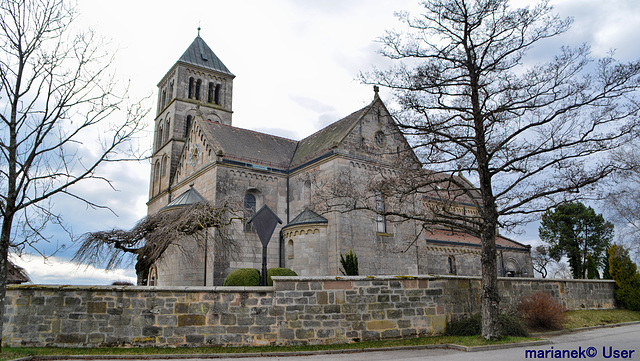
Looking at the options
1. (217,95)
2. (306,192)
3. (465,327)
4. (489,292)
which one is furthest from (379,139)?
(217,95)

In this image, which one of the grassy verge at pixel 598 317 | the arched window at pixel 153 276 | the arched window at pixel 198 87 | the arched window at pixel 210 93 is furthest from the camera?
the arched window at pixel 210 93

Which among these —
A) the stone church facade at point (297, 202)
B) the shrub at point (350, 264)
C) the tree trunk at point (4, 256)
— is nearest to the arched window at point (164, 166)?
the stone church facade at point (297, 202)

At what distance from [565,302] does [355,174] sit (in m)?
11.9

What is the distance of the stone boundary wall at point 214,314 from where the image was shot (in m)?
11.3

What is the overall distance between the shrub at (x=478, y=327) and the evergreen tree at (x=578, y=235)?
113 ft

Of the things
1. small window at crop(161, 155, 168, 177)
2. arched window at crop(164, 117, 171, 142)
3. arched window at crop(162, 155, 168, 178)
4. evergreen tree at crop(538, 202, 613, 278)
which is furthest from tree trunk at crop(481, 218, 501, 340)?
evergreen tree at crop(538, 202, 613, 278)

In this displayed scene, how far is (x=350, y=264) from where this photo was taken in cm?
2038

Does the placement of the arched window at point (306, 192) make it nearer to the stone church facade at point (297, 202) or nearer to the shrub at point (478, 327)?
A: the stone church facade at point (297, 202)

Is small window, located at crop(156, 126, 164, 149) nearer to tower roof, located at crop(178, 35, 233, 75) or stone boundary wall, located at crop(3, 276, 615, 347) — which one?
tower roof, located at crop(178, 35, 233, 75)

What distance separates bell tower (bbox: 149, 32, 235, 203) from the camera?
34156 mm

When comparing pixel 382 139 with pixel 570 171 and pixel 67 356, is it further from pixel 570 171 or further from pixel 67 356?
pixel 67 356

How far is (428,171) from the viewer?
609 inches

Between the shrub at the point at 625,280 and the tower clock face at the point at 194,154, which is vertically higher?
the tower clock face at the point at 194,154

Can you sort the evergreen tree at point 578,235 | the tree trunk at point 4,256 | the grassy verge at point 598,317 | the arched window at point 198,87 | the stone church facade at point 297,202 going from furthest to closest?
the evergreen tree at point 578,235
the arched window at point 198,87
the stone church facade at point 297,202
the grassy verge at point 598,317
the tree trunk at point 4,256
